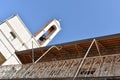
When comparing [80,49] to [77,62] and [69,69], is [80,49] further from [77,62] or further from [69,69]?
[69,69]

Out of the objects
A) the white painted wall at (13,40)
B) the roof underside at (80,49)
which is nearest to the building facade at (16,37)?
the white painted wall at (13,40)

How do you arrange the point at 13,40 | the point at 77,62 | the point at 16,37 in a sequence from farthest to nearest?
the point at 16,37, the point at 13,40, the point at 77,62

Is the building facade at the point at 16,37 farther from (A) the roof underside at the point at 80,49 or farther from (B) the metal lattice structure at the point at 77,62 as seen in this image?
(B) the metal lattice structure at the point at 77,62

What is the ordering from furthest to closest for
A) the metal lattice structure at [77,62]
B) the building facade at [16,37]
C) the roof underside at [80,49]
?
the building facade at [16,37] < the roof underside at [80,49] < the metal lattice structure at [77,62]

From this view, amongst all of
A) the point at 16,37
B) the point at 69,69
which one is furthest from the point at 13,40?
the point at 69,69

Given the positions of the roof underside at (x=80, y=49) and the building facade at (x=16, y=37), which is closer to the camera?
the roof underside at (x=80, y=49)

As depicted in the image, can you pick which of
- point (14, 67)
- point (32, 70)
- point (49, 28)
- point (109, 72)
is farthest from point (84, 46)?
point (49, 28)

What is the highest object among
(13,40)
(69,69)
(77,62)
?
(13,40)

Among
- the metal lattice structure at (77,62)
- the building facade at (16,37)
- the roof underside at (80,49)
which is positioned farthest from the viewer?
the building facade at (16,37)

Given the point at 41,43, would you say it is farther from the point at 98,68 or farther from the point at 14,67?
the point at 98,68

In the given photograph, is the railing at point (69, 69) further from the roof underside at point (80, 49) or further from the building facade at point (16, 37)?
the building facade at point (16, 37)

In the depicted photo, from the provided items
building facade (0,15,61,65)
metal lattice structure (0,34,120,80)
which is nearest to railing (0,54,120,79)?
metal lattice structure (0,34,120,80)

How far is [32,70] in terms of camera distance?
14312 millimetres

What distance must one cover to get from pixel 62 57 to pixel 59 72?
1611 mm
